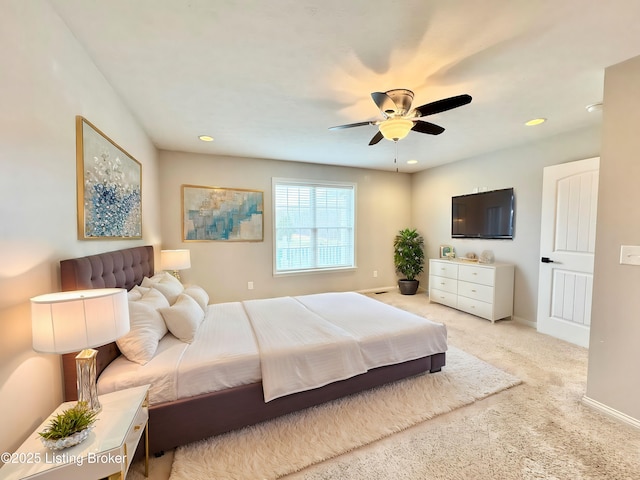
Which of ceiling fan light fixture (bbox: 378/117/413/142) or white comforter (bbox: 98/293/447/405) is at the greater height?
ceiling fan light fixture (bbox: 378/117/413/142)

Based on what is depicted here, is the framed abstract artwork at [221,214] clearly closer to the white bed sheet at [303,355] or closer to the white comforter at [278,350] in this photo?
the white comforter at [278,350]

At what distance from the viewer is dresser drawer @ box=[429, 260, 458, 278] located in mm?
4312

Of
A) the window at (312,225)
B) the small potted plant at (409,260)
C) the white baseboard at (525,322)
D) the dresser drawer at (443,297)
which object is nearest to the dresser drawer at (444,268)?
the dresser drawer at (443,297)

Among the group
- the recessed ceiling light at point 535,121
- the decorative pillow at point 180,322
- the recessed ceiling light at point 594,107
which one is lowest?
the decorative pillow at point 180,322

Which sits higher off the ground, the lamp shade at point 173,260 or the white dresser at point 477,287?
the lamp shade at point 173,260

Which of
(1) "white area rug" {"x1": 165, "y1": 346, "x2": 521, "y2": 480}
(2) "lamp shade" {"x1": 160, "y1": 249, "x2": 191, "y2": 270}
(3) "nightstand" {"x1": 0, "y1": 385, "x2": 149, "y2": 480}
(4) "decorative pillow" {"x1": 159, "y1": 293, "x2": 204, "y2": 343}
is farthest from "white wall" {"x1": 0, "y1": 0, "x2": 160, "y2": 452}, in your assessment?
(2) "lamp shade" {"x1": 160, "y1": 249, "x2": 191, "y2": 270}

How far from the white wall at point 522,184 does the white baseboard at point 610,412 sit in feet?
6.09

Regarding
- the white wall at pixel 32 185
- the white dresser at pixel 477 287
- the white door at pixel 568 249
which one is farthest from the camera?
the white dresser at pixel 477 287

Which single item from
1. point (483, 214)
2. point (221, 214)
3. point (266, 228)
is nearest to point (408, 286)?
point (483, 214)

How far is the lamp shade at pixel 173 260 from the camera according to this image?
3.31 m

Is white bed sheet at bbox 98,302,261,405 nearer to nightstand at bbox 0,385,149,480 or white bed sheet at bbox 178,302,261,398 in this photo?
white bed sheet at bbox 178,302,261,398

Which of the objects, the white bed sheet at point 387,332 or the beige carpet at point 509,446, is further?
the white bed sheet at point 387,332

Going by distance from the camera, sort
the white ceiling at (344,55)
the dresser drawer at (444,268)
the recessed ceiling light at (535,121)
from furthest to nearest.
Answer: the dresser drawer at (444,268) → the recessed ceiling light at (535,121) → the white ceiling at (344,55)

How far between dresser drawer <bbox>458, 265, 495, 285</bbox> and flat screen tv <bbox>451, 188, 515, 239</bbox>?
62 centimetres
